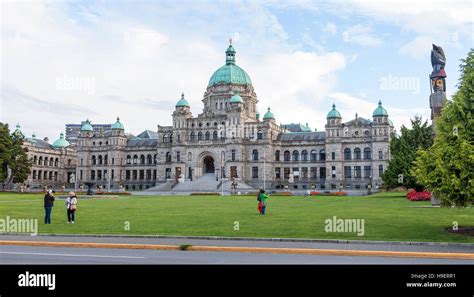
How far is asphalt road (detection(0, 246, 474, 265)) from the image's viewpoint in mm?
14781

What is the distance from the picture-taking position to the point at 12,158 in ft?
275

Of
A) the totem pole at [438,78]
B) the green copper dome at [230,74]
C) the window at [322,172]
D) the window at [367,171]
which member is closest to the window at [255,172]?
the window at [322,172]

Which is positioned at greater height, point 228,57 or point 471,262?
point 228,57

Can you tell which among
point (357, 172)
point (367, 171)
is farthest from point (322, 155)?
point (367, 171)

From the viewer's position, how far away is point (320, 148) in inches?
3925

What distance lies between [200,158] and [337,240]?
82.7 m

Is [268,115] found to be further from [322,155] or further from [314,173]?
[314,173]

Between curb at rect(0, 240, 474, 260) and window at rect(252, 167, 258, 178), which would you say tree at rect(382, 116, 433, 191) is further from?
window at rect(252, 167, 258, 178)

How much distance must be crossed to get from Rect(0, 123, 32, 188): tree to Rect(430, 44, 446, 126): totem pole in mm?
68948

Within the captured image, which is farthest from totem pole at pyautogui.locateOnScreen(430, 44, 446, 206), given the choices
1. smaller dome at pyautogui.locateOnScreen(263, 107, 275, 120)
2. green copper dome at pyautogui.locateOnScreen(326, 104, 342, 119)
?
smaller dome at pyautogui.locateOnScreen(263, 107, 275, 120)

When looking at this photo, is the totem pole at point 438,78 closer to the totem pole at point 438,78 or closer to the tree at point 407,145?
the totem pole at point 438,78

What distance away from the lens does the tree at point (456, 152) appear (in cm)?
2009
